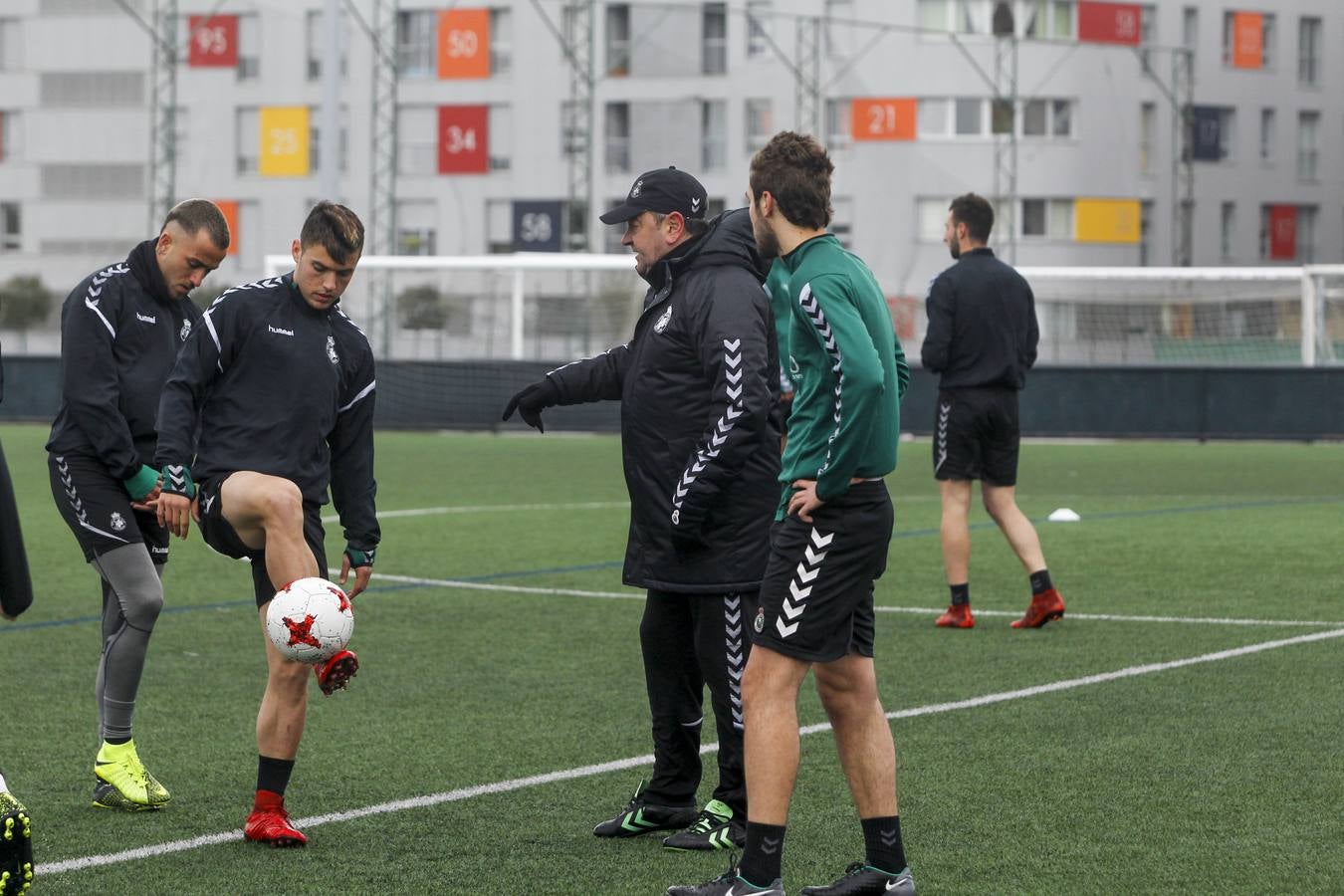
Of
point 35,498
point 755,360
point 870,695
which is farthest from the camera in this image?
point 35,498

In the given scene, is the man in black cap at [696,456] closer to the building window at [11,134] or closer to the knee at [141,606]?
the knee at [141,606]

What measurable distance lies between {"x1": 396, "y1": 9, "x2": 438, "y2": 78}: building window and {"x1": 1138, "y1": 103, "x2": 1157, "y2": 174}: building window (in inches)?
872

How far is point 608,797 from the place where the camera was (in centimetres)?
689

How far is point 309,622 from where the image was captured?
601cm

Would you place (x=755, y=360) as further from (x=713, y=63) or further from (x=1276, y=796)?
(x=713, y=63)

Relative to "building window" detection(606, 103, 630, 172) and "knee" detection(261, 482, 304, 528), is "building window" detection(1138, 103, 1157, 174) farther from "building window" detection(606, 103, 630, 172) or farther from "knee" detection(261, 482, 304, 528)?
"knee" detection(261, 482, 304, 528)

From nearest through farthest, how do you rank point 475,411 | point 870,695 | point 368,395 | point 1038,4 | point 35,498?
point 870,695 → point 368,395 → point 35,498 → point 475,411 → point 1038,4

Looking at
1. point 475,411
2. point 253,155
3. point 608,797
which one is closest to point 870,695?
point 608,797

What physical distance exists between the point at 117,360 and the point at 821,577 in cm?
277

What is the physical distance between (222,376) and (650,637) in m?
1.55

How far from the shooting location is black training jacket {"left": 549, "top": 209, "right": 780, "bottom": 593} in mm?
5988

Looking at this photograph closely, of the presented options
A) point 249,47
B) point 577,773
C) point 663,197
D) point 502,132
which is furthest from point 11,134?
point 663,197

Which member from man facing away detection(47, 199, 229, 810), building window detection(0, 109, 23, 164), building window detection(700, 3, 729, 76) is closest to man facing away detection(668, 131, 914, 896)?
man facing away detection(47, 199, 229, 810)

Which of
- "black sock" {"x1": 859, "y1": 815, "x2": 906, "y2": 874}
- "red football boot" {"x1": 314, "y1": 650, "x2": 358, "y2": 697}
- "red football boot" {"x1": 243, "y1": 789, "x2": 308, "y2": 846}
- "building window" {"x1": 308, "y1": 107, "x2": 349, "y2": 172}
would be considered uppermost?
"building window" {"x1": 308, "y1": 107, "x2": 349, "y2": 172}
